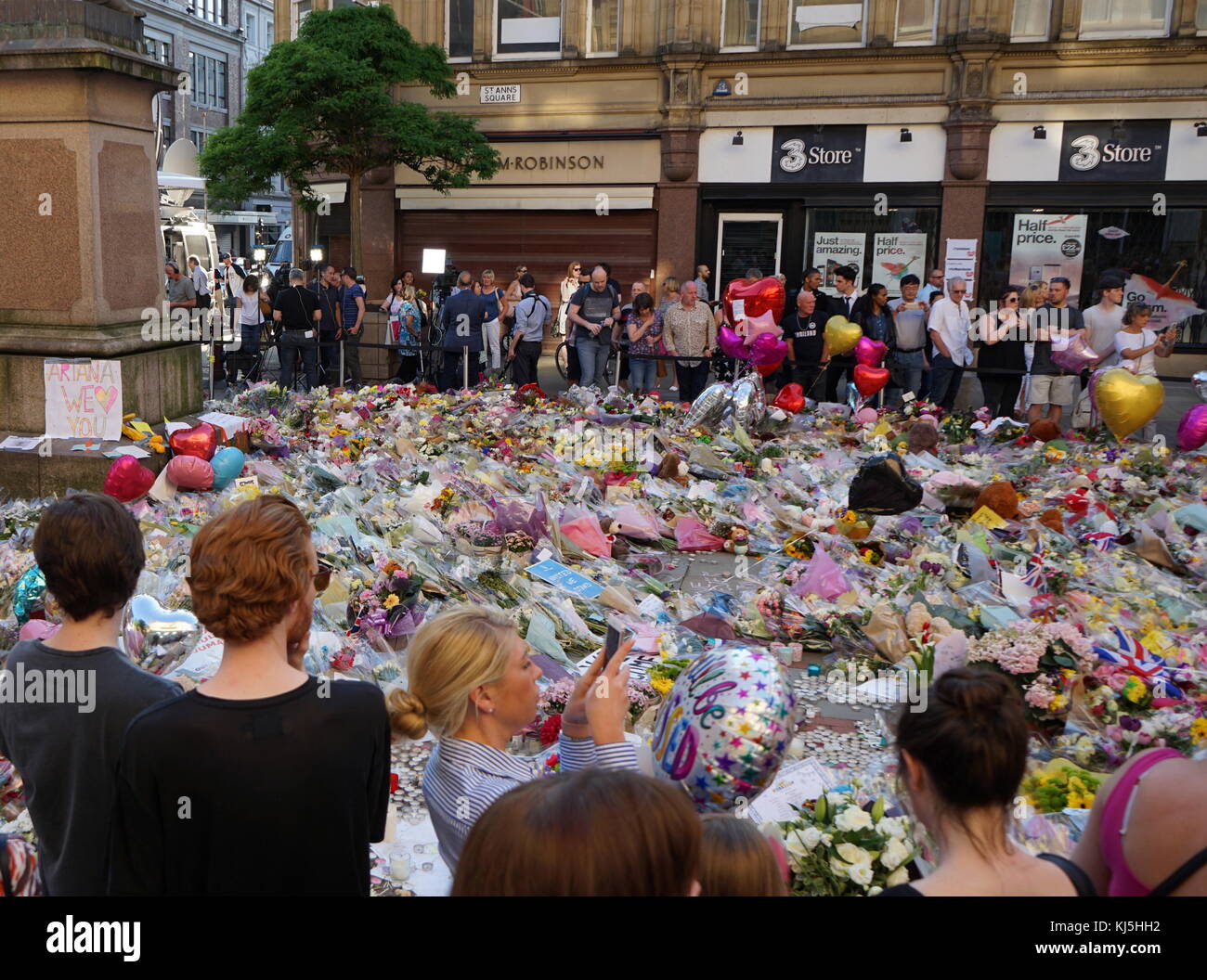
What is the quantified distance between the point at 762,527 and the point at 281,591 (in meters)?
5.69

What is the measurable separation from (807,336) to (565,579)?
728cm

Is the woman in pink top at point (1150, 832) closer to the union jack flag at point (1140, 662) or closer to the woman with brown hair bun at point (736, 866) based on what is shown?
the woman with brown hair bun at point (736, 866)

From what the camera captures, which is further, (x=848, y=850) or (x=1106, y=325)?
(x=1106, y=325)

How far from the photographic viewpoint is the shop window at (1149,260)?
18.2 m

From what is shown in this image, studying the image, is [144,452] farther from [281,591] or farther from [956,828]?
[956,828]

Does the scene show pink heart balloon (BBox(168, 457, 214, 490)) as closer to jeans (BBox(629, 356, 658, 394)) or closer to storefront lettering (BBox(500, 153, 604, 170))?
jeans (BBox(629, 356, 658, 394))

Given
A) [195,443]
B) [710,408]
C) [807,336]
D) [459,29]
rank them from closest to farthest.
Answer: [195,443], [710,408], [807,336], [459,29]

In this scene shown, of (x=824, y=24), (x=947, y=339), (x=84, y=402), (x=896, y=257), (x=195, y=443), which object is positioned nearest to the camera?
(x=84, y=402)

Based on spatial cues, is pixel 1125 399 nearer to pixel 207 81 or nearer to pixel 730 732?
pixel 730 732

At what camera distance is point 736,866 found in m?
2.03

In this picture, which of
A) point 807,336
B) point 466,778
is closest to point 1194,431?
point 807,336

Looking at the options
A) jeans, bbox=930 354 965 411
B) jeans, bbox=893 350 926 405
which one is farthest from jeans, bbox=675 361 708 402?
jeans, bbox=930 354 965 411

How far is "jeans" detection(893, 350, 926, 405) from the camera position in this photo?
1238cm

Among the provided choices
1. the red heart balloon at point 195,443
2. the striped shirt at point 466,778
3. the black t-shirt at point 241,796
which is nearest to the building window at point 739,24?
the red heart balloon at point 195,443
